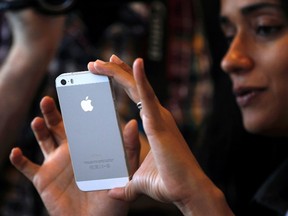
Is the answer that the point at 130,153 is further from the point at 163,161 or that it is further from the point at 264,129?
the point at 264,129

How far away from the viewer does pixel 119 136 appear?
3.39 ft

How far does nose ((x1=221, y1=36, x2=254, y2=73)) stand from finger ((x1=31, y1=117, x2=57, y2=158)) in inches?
15.6

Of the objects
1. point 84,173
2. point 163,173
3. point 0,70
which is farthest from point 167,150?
point 0,70

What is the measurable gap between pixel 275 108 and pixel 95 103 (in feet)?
1.68

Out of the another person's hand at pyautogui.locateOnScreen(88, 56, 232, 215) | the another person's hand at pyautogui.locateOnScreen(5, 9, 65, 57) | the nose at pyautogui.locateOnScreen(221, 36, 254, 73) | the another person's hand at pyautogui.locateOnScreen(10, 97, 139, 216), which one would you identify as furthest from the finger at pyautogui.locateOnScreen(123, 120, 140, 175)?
the another person's hand at pyautogui.locateOnScreen(5, 9, 65, 57)

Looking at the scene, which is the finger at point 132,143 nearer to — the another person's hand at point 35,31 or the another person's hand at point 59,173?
the another person's hand at point 59,173

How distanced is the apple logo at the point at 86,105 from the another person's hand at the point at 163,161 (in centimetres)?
5

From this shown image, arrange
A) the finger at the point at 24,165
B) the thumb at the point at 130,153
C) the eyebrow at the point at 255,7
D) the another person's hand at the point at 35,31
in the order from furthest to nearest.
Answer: the another person's hand at the point at 35,31
the eyebrow at the point at 255,7
the finger at the point at 24,165
the thumb at the point at 130,153

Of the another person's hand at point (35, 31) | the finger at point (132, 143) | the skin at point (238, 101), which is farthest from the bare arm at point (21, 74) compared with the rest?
the finger at point (132, 143)

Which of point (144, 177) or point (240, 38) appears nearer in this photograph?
point (144, 177)

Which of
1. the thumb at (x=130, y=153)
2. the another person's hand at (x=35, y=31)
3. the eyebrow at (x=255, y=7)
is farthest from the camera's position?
the another person's hand at (x=35, y=31)

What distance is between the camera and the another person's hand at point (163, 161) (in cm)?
96

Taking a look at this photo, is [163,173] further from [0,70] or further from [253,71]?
[0,70]

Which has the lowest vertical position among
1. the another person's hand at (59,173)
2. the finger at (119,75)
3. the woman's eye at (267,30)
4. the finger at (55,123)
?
the another person's hand at (59,173)
